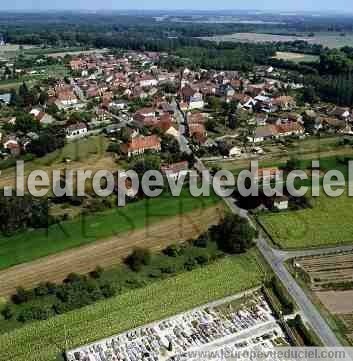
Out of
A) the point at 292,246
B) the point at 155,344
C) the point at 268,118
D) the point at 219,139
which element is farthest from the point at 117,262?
the point at 268,118

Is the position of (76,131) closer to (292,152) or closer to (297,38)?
(292,152)

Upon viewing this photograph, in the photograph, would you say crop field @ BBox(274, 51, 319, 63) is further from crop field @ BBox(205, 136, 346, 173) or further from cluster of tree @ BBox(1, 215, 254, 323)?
cluster of tree @ BBox(1, 215, 254, 323)

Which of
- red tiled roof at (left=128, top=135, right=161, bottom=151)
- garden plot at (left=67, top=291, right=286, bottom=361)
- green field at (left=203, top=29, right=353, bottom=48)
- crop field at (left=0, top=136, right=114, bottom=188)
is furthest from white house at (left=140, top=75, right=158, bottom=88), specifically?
green field at (left=203, top=29, right=353, bottom=48)

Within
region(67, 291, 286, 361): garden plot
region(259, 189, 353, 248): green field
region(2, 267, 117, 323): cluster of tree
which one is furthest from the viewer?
region(259, 189, 353, 248): green field

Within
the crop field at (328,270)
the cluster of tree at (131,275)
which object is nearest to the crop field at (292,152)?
the cluster of tree at (131,275)

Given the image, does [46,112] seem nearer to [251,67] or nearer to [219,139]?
[219,139]

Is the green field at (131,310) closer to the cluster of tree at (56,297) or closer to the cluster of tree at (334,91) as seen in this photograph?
the cluster of tree at (56,297)
